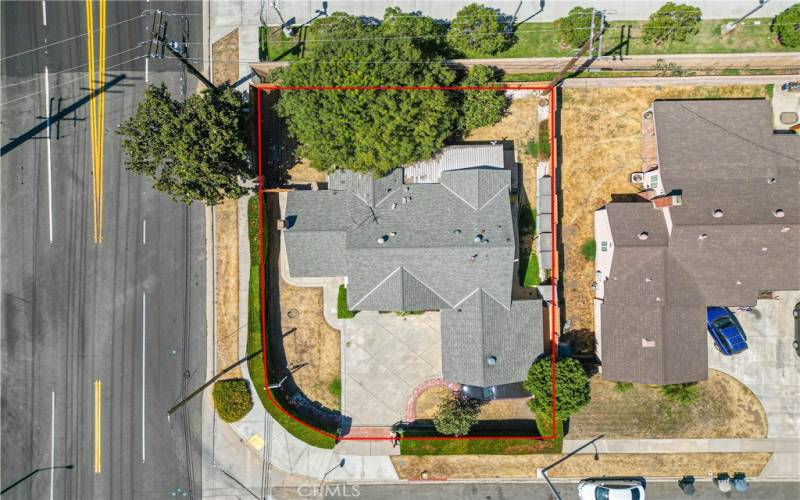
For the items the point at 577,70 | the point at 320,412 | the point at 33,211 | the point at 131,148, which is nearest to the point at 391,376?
the point at 320,412

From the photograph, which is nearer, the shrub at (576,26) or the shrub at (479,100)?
the shrub at (479,100)

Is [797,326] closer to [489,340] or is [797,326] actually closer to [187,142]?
[489,340]

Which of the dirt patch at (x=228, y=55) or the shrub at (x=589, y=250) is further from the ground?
the dirt patch at (x=228, y=55)

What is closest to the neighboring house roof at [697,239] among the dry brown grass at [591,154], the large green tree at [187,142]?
the dry brown grass at [591,154]

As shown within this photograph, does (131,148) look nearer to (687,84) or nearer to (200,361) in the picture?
(200,361)

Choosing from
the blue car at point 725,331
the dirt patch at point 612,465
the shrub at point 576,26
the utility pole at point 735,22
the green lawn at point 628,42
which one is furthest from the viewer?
the dirt patch at point 612,465

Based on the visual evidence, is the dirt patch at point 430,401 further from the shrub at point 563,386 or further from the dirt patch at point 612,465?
the shrub at point 563,386

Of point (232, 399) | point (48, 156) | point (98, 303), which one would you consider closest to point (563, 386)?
point (232, 399)

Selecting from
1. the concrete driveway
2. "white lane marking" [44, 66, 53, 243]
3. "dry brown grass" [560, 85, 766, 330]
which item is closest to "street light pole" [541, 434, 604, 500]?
"dry brown grass" [560, 85, 766, 330]
